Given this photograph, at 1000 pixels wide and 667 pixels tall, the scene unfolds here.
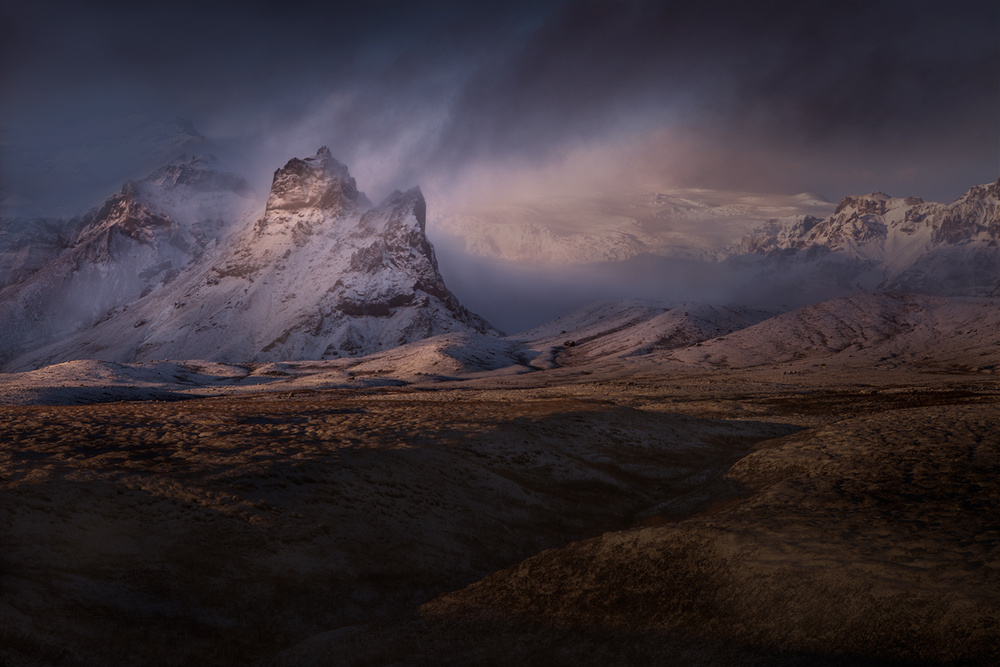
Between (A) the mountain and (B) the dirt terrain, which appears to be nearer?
(B) the dirt terrain

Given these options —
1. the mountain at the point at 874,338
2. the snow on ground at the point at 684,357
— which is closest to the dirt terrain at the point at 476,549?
the snow on ground at the point at 684,357

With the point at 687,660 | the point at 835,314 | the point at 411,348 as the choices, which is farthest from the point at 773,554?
the point at 411,348

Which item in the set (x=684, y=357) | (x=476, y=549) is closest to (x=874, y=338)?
(x=684, y=357)

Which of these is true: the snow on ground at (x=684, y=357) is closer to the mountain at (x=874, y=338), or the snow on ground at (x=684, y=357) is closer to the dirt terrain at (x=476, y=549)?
the mountain at (x=874, y=338)

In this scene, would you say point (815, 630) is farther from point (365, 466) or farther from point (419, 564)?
point (365, 466)

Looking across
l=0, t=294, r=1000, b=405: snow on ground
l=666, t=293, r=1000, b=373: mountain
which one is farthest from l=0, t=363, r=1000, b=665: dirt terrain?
l=666, t=293, r=1000, b=373: mountain

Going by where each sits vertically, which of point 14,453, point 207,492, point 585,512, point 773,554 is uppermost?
point 14,453

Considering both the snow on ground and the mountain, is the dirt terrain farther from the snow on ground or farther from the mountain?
the mountain

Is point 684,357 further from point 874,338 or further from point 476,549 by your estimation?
point 476,549
